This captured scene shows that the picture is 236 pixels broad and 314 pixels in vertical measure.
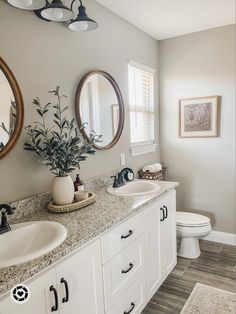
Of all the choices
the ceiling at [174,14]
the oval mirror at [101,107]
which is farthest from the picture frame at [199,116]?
the oval mirror at [101,107]

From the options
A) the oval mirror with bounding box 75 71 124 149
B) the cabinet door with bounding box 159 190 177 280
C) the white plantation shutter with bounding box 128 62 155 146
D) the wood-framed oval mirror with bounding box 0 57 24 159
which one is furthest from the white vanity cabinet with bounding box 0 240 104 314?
the white plantation shutter with bounding box 128 62 155 146

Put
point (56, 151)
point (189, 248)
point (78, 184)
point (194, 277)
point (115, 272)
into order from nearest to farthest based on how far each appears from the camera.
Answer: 1. point (115, 272)
2. point (56, 151)
3. point (78, 184)
4. point (194, 277)
5. point (189, 248)

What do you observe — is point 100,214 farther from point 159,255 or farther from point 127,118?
point 127,118

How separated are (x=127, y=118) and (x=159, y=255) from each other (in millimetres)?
1402

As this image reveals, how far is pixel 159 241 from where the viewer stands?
208cm

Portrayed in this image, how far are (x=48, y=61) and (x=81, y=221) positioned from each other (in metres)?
1.15

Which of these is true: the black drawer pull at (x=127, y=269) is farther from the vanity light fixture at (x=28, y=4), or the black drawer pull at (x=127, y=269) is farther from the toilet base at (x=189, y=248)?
the vanity light fixture at (x=28, y=4)

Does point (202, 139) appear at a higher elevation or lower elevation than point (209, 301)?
higher

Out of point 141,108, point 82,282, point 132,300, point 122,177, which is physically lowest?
point 132,300

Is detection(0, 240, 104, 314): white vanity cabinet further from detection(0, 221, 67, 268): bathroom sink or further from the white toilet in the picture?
the white toilet

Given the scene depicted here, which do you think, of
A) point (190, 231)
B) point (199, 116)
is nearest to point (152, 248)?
point (190, 231)

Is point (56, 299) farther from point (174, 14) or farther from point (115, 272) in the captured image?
point (174, 14)

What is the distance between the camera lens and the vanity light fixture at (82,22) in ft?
5.58

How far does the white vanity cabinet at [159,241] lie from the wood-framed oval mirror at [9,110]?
3.45ft
